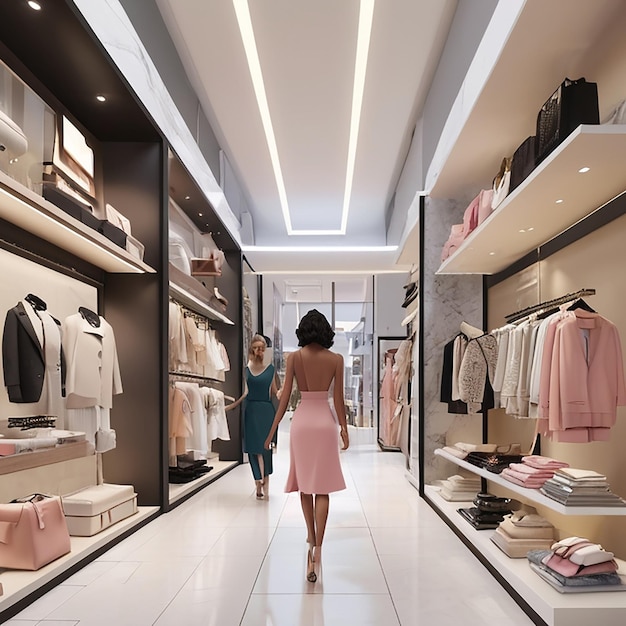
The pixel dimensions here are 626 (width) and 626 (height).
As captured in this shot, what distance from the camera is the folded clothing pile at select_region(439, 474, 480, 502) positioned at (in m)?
5.33

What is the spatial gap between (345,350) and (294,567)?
34.3 ft

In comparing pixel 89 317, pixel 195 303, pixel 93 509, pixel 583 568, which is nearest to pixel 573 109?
pixel 583 568

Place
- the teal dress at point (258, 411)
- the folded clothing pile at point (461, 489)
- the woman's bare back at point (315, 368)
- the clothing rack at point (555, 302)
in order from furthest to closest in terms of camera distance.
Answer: the teal dress at point (258, 411) → the folded clothing pile at point (461, 489) → the woman's bare back at point (315, 368) → the clothing rack at point (555, 302)

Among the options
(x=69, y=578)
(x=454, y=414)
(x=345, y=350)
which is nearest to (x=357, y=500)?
(x=454, y=414)

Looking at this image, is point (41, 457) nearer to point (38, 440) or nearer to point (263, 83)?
point (38, 440)

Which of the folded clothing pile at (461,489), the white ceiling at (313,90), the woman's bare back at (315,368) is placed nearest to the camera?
the woman's bare back at (315,368)

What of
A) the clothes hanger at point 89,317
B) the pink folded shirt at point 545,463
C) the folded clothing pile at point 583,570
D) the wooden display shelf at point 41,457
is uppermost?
the clothes hanger at point 89,317

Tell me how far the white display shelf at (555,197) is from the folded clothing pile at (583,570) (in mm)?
1794

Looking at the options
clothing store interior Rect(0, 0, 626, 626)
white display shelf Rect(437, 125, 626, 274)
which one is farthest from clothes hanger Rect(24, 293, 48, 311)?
white display shelf Rect(437, 125, 626, 274)

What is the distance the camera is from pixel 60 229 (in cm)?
389

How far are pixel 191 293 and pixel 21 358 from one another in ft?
10.3

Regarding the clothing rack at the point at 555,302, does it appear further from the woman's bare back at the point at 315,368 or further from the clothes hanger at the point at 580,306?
the woman's bare back at the point at 315,368

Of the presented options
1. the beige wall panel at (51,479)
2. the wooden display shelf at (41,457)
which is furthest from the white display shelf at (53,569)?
the wooden display shelf at (41,457)

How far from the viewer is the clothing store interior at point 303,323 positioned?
10.4 ft
